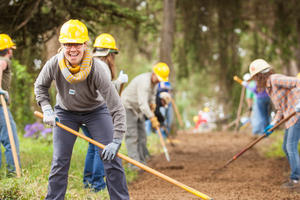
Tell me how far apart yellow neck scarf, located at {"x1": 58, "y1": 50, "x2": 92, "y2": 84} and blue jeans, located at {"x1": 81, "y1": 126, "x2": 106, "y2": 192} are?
1.40 metres

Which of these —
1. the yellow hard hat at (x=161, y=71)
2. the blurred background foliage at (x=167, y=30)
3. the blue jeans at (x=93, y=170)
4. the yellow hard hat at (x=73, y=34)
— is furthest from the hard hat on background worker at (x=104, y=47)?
the yellow hard hat at (x=161, y=71)

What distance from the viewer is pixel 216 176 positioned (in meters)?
6.55

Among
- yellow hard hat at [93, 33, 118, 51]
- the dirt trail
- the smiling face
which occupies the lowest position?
the dirt trail

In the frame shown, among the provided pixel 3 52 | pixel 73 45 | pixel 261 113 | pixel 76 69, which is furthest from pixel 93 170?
pixel 261 113

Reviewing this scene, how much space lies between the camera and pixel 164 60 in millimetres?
10773

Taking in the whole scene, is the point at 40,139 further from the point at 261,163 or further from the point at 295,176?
the point at 295,176

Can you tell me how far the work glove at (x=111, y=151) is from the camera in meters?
3.70

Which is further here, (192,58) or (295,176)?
(192,58)

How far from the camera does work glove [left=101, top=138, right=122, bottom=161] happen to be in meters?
3.70

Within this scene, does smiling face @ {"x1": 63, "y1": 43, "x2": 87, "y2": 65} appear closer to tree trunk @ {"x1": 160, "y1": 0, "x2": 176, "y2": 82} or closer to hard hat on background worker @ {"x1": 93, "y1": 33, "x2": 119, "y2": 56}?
hard hat on background worker @ {"x1": 93, "y1": 33, "x2": 119, "y2": 56}

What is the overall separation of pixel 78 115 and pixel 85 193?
1.17m

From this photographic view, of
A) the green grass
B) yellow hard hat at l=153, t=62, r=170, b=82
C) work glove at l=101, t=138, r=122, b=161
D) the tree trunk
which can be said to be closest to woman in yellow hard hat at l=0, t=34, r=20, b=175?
the green grass

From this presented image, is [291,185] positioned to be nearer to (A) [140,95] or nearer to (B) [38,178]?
(A) [140,95]

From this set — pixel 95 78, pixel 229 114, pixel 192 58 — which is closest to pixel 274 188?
pixel 95 78
